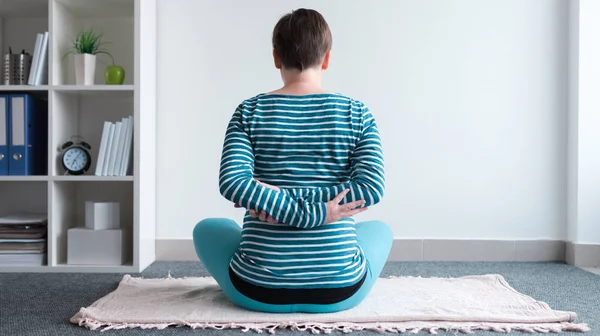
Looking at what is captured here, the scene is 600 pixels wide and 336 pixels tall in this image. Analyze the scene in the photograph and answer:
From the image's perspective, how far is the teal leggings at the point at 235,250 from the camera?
1748mm

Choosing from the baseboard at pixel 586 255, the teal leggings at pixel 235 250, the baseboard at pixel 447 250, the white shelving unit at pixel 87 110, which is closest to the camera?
the teal leggings at pixel 235 250

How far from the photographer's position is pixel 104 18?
9.87 feet

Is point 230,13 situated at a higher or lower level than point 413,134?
higher

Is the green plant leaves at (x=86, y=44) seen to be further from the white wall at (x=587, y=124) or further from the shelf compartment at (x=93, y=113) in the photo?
the white wall at (x=587, y=124)

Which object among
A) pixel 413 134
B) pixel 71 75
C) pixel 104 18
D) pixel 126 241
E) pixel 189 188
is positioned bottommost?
pixel 126 241

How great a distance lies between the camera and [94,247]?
2666 millimetres

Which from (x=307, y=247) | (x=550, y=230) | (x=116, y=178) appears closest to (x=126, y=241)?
(x=116, y=178)

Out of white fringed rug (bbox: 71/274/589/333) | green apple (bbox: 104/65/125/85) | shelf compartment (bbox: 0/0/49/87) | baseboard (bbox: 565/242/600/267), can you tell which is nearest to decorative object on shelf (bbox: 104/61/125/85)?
green apple (bbox: 104/65/125/85)

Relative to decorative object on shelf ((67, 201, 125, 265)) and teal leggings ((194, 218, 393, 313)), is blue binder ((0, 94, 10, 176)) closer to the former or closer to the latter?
decorative object on shelf ((67, 201, 125, 265))

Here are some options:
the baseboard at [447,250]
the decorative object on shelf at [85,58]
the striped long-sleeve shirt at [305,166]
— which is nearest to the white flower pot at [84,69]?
the decorative object on shelf at [85,58]

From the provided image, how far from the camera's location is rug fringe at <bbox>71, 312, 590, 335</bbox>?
63.7 inches

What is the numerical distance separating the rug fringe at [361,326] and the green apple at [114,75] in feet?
4.48

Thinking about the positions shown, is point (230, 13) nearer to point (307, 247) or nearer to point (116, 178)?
point (116, 178)

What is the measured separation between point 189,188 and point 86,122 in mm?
580
